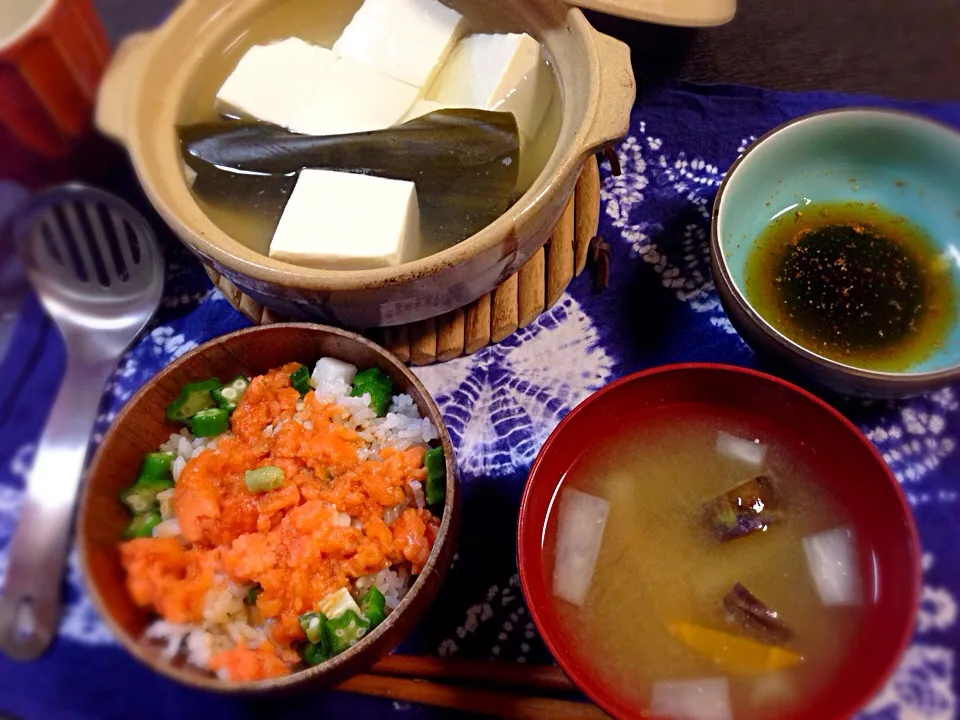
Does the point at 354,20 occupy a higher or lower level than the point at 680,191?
higher

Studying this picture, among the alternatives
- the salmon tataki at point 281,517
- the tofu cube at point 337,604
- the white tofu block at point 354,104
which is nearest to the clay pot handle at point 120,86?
Answer: the white tofu block at point 354,104

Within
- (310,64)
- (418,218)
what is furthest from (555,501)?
(310,64)

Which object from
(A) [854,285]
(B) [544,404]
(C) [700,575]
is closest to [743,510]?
(C) [700,575]

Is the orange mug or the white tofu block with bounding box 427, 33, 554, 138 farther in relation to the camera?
the white tofu block with bounding box 427, 33, 554, 138

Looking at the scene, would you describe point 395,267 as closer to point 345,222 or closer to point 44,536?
point 345,222

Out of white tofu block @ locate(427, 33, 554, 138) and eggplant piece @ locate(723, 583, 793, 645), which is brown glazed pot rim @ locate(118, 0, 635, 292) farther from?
eggplant piece @ locate(723, 583, 793, 645)

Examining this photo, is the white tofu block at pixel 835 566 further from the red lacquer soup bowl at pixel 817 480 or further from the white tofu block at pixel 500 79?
the white tofu block at pixel 500 79

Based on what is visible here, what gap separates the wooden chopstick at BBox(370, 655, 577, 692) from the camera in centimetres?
93

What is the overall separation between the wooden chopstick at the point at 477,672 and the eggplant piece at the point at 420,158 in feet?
1.97

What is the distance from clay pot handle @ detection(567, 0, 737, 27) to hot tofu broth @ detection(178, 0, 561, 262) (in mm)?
133

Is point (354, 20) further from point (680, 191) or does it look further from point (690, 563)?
point (690, 563)

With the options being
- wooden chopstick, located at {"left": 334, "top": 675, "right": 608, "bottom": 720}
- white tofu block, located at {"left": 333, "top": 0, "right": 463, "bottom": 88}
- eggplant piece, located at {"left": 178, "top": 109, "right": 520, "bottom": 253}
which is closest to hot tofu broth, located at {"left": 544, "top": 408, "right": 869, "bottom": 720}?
wooden chopstick, located at {"left": 334, "top": 675, "right": 608, "bottom": 720}

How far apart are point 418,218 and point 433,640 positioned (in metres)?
0.63

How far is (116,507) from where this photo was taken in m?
0.88
